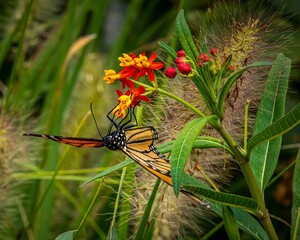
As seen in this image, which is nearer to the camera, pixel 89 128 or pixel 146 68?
pixel 146 68

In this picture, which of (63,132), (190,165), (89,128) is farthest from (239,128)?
(63,132)

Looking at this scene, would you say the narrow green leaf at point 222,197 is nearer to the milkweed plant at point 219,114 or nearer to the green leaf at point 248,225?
the milkweed plant at point 219,114

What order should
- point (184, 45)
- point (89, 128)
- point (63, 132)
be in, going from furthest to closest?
point (63, 132) → point (89, 128) → point (184, 45)

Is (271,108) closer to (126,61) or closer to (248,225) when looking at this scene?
(248,225)

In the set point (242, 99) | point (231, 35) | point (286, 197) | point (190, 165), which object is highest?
point (231, 35)

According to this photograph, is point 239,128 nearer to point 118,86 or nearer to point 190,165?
point 190,165

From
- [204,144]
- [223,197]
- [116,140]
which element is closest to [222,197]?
[223,197]
